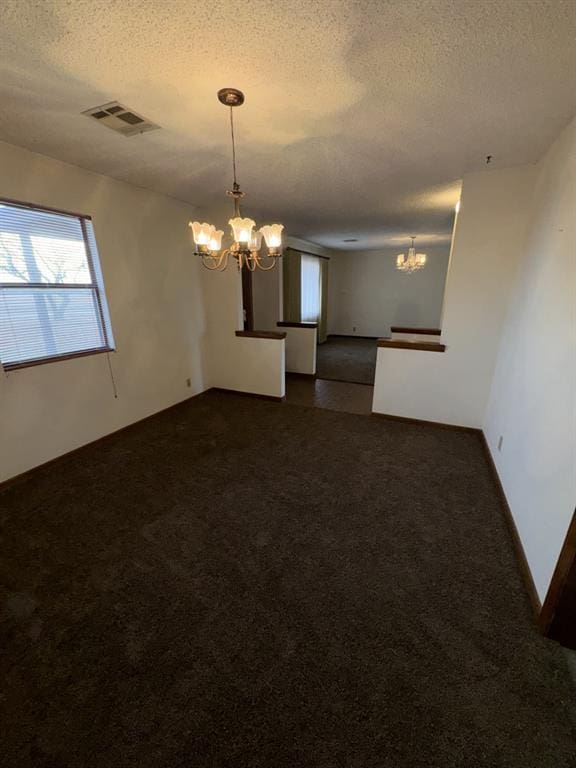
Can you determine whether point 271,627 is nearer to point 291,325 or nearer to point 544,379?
point 544,379

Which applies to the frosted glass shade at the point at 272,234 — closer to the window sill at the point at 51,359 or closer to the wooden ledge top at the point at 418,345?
the wooden ledge top at the point at 418,345

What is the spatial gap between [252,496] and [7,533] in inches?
63.6

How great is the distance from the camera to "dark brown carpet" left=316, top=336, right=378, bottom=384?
214 inches

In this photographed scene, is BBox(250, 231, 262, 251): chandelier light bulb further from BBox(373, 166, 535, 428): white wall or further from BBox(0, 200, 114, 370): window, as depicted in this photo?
BBox(373, 166, 535, 428): white wall

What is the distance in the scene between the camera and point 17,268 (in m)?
2.37

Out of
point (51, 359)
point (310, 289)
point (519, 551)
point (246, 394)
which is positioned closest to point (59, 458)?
point (51, 359)

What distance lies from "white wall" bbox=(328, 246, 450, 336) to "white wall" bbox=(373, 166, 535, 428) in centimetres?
570

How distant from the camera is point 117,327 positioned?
318 cm

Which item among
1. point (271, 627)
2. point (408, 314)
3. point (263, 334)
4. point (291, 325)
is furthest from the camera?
point (408, 314)

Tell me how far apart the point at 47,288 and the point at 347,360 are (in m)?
5.20

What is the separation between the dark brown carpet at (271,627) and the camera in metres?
1.07

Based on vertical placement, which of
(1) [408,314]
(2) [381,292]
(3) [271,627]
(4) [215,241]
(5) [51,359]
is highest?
(4) [215,241]

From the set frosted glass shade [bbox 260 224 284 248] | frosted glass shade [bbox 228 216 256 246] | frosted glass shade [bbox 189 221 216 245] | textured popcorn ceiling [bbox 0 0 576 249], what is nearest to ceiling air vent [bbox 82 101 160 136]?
textured popcorn ceiling [bbox 0 0 576 249]

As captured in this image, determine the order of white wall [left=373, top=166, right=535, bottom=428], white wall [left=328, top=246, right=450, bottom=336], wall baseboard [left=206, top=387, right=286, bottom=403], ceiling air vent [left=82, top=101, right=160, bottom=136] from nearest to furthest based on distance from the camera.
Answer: ceiling air vent [left=82, top=101, right=160, bottom=136] → white wall [left=373, top=166, right=535, bottom=428] → wall baseboard [left=206, top=387, right=286, bottom=403] → white wall [left=328, top=246, right=450, bottom=336]
